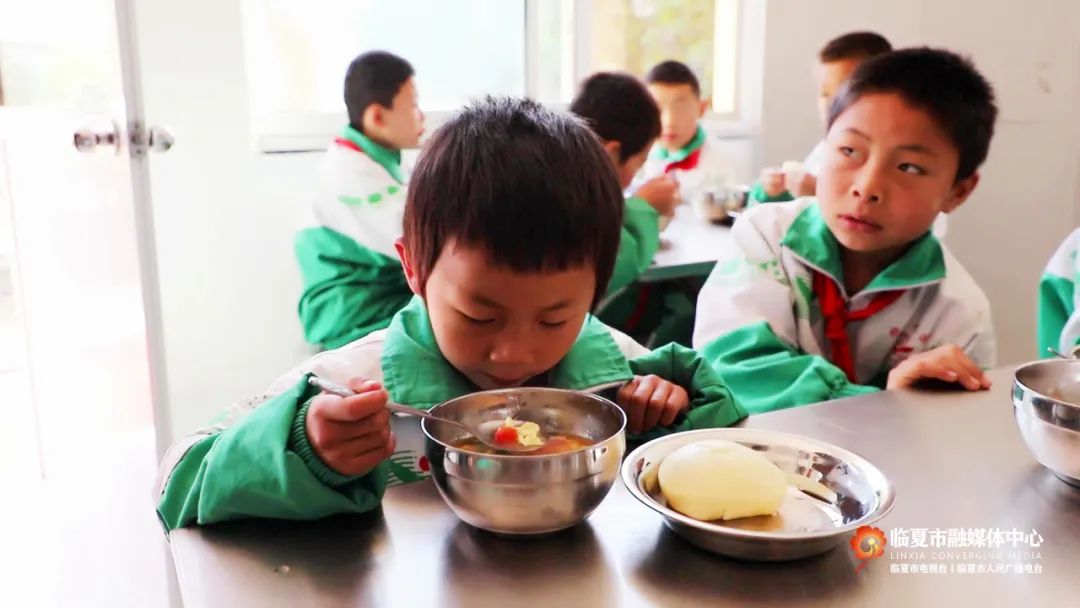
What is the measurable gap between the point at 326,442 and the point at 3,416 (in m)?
2.49

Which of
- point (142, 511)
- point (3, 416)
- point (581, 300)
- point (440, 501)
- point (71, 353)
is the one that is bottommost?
point (3, 416)

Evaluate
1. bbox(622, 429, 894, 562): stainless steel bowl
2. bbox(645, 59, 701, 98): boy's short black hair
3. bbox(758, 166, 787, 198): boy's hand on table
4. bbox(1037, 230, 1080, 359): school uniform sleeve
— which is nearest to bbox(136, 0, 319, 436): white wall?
bbox(645, 59, 701, 98): boy's short black hair

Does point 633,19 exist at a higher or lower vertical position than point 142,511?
higher

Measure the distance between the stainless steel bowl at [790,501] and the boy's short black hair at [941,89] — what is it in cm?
71

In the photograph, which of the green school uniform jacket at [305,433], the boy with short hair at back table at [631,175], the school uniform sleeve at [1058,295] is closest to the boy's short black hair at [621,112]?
the boy with short hair at back table at [631,175]

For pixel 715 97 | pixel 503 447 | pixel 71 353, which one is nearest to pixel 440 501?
pixel 503 447

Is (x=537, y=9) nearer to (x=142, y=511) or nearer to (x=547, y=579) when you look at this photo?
(x=142, y=511)

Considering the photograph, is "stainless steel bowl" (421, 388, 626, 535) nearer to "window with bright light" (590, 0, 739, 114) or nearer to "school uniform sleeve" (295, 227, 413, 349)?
"school uniform sleeve" (295, 227, 413, 349)

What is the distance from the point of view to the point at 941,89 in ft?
4.14

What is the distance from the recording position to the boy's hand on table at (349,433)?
2.14 ft

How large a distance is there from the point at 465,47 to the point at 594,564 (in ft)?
8.83

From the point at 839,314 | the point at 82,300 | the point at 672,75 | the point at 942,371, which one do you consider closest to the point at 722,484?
the point at 942,371

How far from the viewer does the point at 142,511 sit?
5.51ft

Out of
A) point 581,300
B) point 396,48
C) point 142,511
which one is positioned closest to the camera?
point 581,300
